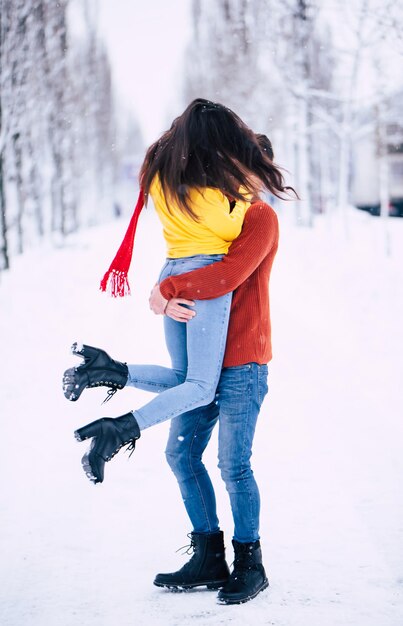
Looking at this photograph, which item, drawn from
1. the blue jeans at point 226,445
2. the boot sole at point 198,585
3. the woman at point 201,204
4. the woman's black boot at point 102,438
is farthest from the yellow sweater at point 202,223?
the boot sole at point 198,585

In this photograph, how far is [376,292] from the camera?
10125mm

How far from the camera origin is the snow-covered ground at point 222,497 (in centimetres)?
261

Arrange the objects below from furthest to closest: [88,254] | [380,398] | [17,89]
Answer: [88,254]
[17,89]
[380,398]

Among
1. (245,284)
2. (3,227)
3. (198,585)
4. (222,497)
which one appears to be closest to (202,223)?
(245,284)

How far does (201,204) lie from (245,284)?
1.29 ft

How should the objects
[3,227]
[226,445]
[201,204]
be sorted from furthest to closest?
[3,227]
[226,445]
[201,204]

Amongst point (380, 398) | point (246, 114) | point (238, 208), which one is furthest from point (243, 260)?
point (246, 114)

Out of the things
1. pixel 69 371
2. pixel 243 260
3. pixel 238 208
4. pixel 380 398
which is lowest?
pixel 380 398

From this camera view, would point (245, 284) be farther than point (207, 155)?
Yes

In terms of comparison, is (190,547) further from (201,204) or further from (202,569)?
(201,204)

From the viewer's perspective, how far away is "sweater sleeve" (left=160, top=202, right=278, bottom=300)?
254 centimetres

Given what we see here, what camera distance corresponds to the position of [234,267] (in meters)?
2.54

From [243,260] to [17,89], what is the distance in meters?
13.1

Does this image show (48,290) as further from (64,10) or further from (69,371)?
(69,371)
